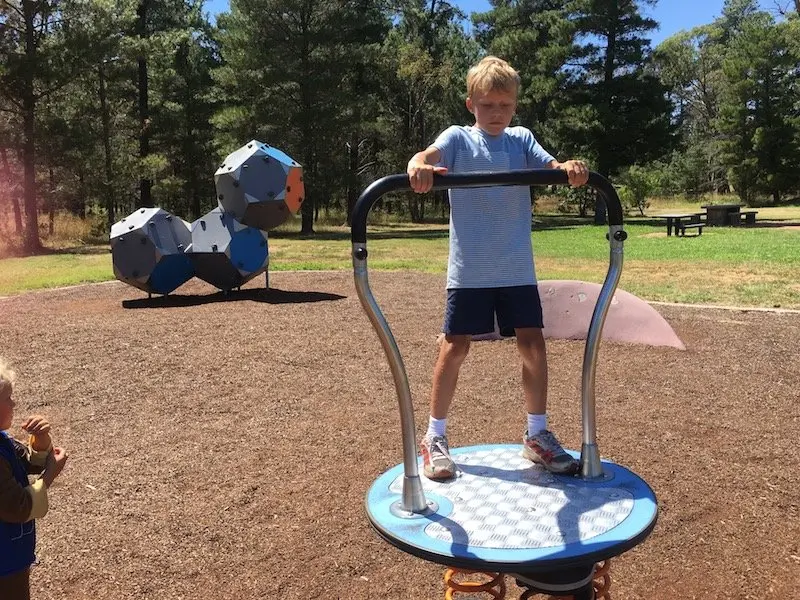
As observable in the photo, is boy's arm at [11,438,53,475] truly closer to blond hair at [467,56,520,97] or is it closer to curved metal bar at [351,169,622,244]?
curved metal bar at [351,169,622,244]

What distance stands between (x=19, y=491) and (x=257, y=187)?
7.90 m

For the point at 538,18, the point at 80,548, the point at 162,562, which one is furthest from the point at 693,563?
the point at 538,18

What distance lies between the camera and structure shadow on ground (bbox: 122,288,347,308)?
30.5 ft

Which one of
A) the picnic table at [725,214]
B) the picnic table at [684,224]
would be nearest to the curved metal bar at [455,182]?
the picnic table at [684,224]

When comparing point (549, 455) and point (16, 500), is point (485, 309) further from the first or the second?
point (16, 500)

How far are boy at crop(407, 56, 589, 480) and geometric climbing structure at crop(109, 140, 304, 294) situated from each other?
7.05 metres

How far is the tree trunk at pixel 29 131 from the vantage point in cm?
1897

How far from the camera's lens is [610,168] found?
2889 cm

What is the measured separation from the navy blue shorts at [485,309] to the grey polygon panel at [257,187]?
23.4ft

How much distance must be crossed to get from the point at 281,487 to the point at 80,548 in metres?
0.90

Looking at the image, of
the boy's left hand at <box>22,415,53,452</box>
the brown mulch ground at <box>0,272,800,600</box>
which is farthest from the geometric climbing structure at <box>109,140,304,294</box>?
the boy's left hand at <box>22,415,53,452</box>

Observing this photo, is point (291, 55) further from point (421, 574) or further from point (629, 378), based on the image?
point (421, 574)

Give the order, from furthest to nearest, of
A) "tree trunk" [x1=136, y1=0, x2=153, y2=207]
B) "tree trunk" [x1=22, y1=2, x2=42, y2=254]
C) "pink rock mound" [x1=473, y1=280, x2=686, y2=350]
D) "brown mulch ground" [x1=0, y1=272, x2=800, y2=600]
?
1. "tree trunk" [x1=136, y1=0, x2=153, y2=207]
2. "tree trunk" [x1=22, y1=2, x2=42, y2=254]
3. "pink rock mound" [x1=473, y1=280, x2=686, y2=350]
4. "brown mulch ground" [x1=0, y1=272, x2=800, y2=600]

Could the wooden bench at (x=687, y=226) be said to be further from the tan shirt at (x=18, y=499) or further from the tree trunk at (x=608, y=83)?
the tan shirt at (x=18, y=499)
